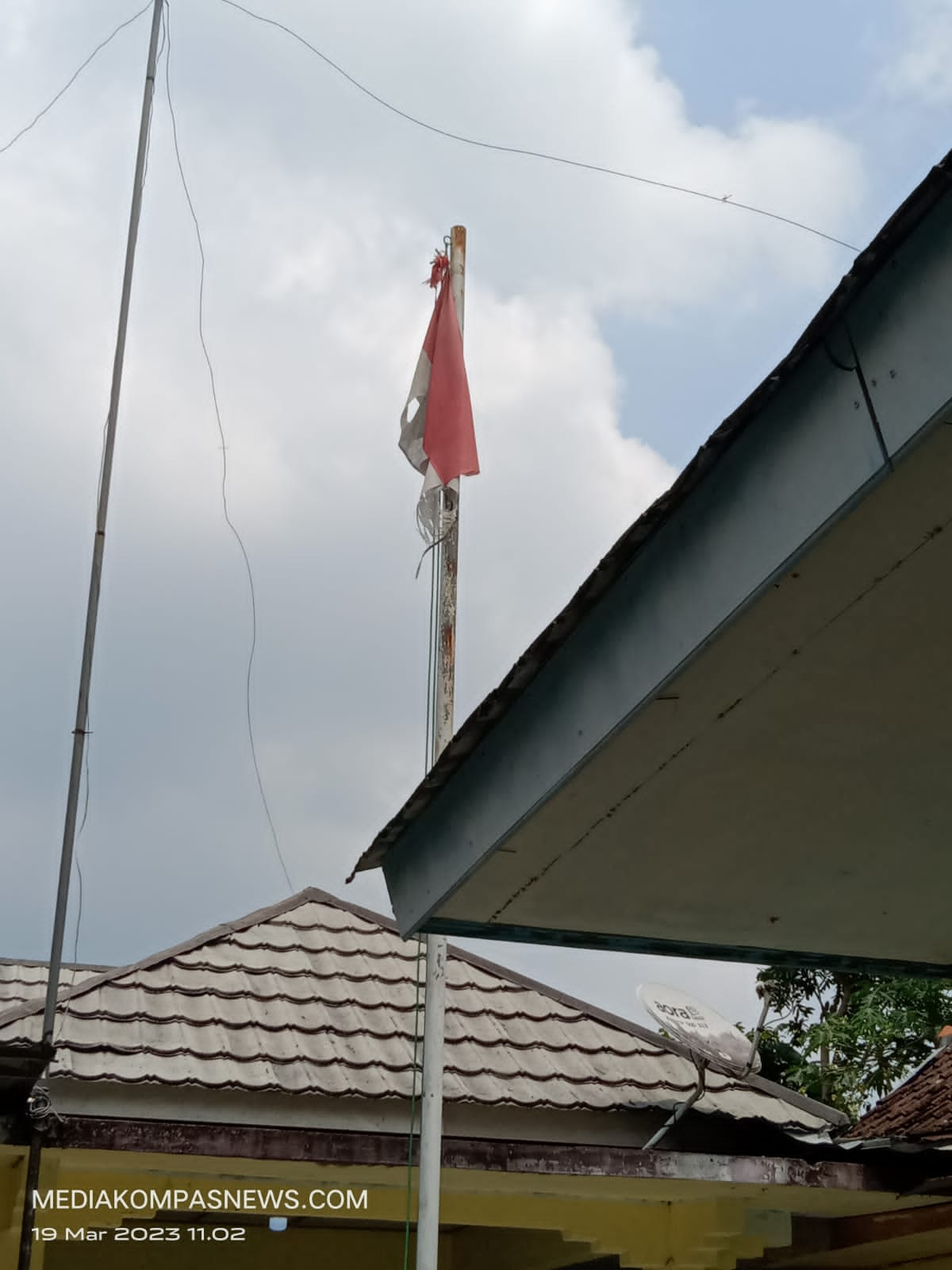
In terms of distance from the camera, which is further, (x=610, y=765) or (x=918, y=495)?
(x=610, y=765)

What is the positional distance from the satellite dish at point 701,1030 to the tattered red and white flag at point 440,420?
2370mm

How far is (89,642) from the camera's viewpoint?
458 cm

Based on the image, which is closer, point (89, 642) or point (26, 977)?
point (89, 642)

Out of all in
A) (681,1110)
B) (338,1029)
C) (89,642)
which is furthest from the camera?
(338,1029)

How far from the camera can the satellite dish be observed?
18.6 ft

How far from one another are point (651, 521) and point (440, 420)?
140 inches

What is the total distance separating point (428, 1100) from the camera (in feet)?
15.7

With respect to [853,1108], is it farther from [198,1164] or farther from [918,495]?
[918,495]

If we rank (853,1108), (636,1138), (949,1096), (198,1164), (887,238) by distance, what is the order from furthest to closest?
(853,1108) → (949,1096) → (636,1138) → (198,1164) → (887,238)

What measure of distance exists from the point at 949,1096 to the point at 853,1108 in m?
7.35

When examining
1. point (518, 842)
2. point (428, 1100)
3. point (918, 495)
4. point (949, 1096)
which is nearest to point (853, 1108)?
point (949, 1096)

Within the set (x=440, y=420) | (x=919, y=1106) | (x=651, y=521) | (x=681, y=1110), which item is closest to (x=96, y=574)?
(x=440, y=420)

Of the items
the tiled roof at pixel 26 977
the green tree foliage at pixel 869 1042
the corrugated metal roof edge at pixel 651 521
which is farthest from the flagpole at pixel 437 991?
the green tree foliage at pixel 869 1042

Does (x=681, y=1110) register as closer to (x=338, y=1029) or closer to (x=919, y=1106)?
(x=338, y=1029)
